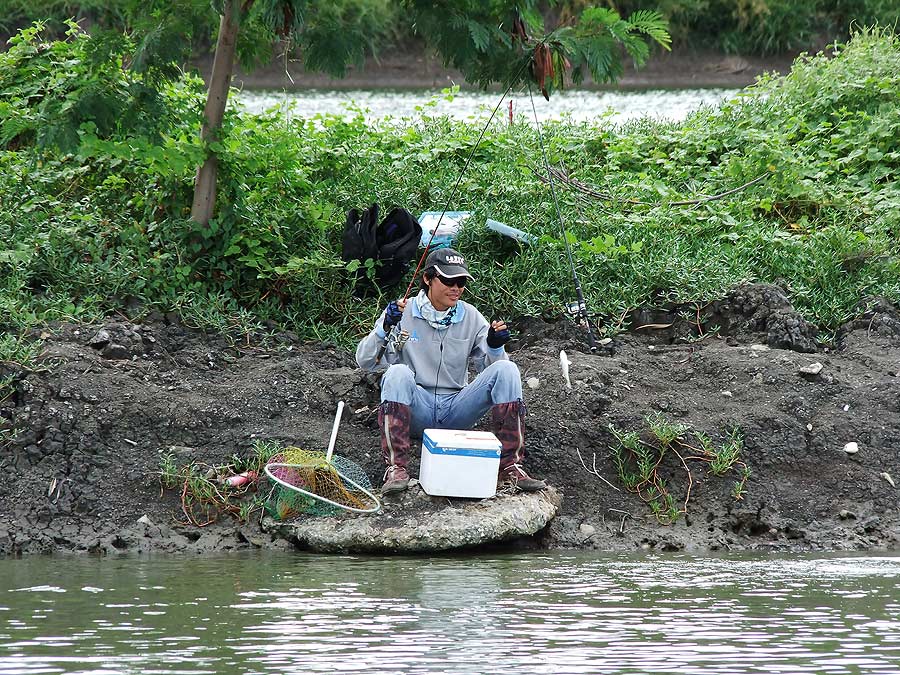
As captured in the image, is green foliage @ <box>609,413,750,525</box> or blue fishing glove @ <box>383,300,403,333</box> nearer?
blue fishing glove @ <box>383,300,403,333</box>

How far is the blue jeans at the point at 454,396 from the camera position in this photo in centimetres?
654

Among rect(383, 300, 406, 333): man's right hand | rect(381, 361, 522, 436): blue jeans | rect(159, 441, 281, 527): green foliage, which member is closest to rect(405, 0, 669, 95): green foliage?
rect(383, 300, 406, 333): man's right hand

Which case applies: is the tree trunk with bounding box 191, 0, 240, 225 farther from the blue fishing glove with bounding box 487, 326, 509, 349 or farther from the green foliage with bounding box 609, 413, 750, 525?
the green foliage with bounding box 609, 413, 750, 525

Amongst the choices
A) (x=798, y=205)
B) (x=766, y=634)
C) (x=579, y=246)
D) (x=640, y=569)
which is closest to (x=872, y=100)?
(x=798, y=205)

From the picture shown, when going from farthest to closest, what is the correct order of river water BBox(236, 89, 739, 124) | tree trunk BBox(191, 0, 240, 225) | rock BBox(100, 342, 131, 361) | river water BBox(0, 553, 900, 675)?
river water BBox(236, 89, 739, 124) < tree trunk BBox(191, 0, 240, 225) < rock BBox(100, 342, 131, 361) < river water BBox(0, 553, 900, 675)

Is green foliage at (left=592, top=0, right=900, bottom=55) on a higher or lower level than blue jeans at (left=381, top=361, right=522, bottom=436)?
higher

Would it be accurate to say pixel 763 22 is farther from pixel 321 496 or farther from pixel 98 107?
pixel 321 496

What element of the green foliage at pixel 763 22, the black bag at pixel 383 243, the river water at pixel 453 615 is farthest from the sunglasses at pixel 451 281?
the green foliage at pixel 763 22

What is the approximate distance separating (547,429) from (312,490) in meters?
1.48

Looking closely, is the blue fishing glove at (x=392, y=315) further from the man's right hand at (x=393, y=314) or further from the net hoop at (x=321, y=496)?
the net hoop at (x=321, y=496)

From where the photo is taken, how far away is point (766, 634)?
15.9ft

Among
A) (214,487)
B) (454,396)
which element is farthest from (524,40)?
(214,487)

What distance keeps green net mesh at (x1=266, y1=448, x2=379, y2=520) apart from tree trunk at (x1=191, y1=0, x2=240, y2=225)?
8.34 ft

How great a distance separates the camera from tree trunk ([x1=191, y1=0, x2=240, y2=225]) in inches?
314
